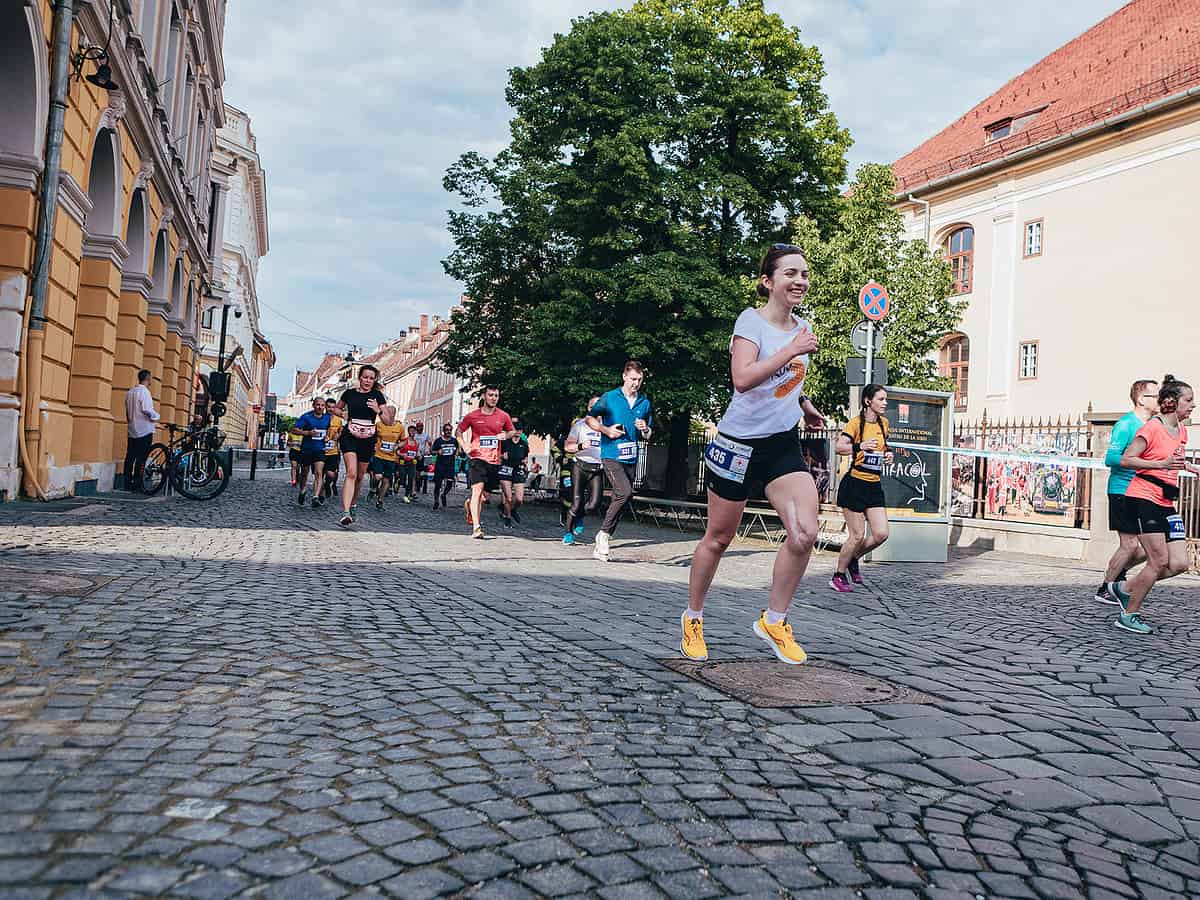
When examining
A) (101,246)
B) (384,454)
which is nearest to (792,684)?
(384,454)

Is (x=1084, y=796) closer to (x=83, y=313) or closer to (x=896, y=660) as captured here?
(x=896, y=660)

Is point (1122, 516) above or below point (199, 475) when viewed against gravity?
above

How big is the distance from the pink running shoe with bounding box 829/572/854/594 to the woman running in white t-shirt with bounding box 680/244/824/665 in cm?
430

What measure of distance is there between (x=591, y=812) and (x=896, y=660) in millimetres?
3120

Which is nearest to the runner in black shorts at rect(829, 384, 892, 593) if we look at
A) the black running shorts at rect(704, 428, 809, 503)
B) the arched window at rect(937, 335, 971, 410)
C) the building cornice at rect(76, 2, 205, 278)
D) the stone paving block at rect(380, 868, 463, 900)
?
the black running shorts at rect(704, 428, 809, 503)

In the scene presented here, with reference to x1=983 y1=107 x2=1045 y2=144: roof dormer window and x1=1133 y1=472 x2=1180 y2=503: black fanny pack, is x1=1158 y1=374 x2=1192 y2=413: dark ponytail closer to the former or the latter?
x1=1133 y1=472 x2=1180 y2=503: black fanny pack

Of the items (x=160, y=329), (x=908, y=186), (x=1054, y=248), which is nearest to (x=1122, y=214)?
(x=1054, y=248)

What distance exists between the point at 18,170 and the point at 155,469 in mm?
5371

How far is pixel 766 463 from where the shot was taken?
15.6 ft

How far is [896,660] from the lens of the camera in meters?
5.27

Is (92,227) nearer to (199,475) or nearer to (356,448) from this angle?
(199,475)

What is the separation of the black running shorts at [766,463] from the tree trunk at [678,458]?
18.0 meters

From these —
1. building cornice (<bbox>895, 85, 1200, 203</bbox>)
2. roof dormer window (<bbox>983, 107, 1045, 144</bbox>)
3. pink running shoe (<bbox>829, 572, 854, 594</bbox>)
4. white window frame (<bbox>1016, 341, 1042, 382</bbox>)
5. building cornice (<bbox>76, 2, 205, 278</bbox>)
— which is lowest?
pink running shoe (<bbox>829, 572, 854, 594</bbox>)

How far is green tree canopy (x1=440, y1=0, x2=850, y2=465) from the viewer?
20.6 metres
